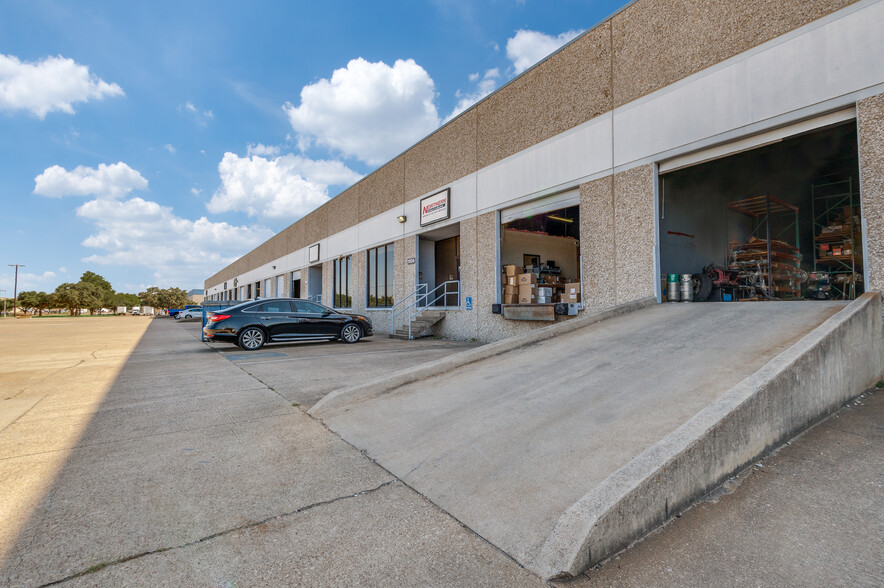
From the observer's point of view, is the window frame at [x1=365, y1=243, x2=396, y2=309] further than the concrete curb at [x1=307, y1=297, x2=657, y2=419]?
Yes

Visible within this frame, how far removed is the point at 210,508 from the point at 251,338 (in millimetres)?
9471

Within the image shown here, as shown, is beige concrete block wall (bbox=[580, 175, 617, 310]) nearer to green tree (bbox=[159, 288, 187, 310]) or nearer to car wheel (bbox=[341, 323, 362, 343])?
car wheel (bbox=[341, 323, 362, 343])

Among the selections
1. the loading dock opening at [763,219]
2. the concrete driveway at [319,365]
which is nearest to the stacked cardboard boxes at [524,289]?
the concrete driveway at [319,365]

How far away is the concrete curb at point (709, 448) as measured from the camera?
6.78 feet

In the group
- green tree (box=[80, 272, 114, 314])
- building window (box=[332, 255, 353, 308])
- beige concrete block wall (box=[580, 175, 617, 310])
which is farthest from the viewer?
green tree (box=[80, 272, 114, 314])

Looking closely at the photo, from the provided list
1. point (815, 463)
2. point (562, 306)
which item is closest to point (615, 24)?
point (562, 306)

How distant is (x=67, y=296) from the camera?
78.1 meters

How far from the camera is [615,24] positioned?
28.8 feet

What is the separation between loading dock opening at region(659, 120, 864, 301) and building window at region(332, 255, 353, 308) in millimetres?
14188

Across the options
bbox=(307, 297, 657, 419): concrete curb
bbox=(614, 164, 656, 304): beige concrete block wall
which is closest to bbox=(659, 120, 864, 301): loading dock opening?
bbox=(614, 164, 656, 304): beige concrete block wall

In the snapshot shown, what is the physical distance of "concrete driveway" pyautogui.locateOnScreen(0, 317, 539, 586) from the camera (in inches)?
80.0

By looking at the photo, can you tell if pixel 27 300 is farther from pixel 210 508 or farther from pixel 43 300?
pixel 210 508

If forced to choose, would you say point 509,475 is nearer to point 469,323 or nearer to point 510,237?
point 469,323

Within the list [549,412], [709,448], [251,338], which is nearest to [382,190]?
[251,338]
